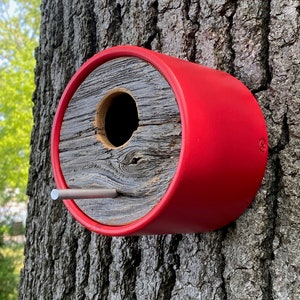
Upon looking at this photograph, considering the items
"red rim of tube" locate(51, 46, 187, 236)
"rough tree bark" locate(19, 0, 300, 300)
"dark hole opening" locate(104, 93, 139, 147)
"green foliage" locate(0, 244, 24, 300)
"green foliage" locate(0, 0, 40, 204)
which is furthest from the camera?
"green foliage" locate(0, 0, 40, 204)

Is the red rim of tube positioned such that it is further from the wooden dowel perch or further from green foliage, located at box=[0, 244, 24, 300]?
green foliage, located at box=[0, 244, 24, 300]

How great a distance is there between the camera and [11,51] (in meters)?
10.4

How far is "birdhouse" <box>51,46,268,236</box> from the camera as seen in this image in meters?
1.00

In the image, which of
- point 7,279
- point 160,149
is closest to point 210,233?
point 160,149

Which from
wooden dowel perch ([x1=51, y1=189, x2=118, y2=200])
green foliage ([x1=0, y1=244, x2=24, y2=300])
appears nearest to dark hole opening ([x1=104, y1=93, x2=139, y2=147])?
wooden dowel perch ([x1=51, y1=189, x2=118, y2=200])

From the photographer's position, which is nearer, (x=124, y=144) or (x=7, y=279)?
(x=124, y=144)

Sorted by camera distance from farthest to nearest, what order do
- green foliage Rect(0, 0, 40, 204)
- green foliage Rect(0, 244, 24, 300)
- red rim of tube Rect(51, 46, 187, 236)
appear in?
green foliage Rect(0, 0, 40, 204) < green foliage Rect(0, 244, 24, 300) < red rim of tube Rect(51, 46, 187, 236)

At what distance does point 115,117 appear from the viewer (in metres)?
1.33

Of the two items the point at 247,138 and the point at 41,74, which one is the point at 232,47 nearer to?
the point at 247,138

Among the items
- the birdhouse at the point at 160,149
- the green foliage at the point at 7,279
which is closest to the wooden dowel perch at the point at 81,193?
the birdhouse at the point at 160,149

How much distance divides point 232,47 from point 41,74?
2.60 feet

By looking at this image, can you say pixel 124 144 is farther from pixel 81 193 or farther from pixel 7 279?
pixel 7 279

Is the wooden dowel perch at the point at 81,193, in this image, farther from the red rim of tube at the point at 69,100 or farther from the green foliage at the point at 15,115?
the green foliage at the point at 15,115

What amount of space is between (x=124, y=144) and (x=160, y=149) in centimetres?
12
